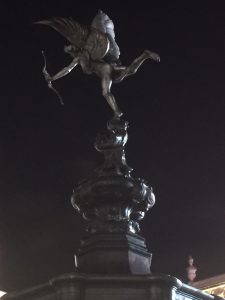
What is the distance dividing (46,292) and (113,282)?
0.70 meters

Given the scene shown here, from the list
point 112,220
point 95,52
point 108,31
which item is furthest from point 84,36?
point 112,220

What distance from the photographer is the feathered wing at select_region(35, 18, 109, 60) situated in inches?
256

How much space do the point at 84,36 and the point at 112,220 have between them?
225cm

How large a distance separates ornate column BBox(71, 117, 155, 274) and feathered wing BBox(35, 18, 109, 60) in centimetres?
140

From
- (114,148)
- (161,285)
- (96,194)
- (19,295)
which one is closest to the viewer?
(161,285)

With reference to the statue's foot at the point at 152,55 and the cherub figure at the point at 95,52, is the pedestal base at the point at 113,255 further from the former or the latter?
the statue's foot at the point at 152,55

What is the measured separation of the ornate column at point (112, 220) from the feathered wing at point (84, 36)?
140cm

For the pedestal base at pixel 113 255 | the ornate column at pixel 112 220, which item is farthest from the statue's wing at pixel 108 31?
the pedestal base at pixel 113 255

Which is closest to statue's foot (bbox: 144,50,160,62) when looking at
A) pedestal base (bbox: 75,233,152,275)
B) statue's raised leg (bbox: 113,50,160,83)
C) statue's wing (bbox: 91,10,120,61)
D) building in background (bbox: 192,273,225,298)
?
statue's raised leg (bbox: 113,50,160,83)

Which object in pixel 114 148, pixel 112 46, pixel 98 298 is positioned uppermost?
pixel 112 46

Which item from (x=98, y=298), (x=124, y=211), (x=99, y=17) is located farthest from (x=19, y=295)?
(x=99, y=17)

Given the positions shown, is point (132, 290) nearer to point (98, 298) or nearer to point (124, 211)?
point (98, 298)

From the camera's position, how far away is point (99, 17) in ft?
22.6

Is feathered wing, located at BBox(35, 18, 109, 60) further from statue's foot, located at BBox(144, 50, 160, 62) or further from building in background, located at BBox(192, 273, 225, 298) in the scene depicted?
building in background, located at BBox(192, 273, 225, 298)
